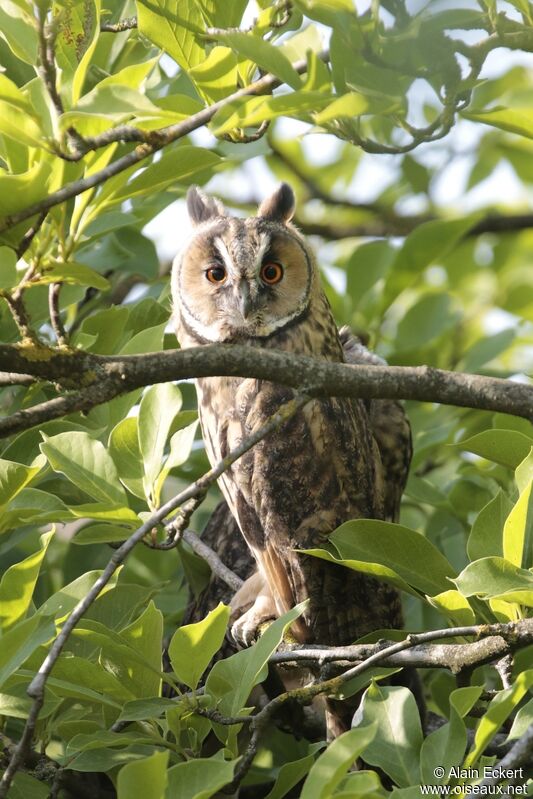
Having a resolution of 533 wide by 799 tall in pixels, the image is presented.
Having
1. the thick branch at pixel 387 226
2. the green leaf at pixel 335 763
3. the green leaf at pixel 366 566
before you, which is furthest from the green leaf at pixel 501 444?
the thick branch at pixel 387 226

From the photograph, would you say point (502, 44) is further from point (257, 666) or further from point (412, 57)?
point (257, 666)

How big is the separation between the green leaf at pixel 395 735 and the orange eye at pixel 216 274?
A: 1712 millimetres

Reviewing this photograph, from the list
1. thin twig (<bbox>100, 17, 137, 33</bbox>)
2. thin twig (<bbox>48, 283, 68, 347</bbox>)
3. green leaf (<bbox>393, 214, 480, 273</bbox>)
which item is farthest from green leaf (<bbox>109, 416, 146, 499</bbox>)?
green leaf (<bbox>393, 214, 480, 273</bbox>)

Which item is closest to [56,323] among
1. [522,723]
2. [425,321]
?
[522,723]

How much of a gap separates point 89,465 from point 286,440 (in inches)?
42.4

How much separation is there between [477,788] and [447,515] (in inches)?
61.6

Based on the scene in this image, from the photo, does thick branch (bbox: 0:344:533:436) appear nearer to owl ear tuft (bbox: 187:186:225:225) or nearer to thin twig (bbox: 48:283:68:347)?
thin twig (bbox: 48:283:68:347)

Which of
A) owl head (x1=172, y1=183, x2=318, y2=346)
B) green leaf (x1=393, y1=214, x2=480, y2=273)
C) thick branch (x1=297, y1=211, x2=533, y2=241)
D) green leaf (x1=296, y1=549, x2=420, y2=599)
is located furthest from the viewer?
thick branch (x1=297, y1=211, x2=533, y2=241)

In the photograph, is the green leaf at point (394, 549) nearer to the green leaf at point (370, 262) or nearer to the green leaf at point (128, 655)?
the green leaf at point (128, 655)

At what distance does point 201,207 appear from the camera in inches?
142

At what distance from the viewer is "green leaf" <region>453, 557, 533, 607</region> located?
5.88 feet

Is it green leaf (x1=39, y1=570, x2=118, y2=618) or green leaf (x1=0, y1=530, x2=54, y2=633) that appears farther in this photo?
green leaf (x1=39, y1=570, x2=118, y2=618)

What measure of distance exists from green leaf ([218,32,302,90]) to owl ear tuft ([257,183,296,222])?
1.78 m

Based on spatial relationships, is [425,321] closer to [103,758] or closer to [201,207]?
[201,207]
